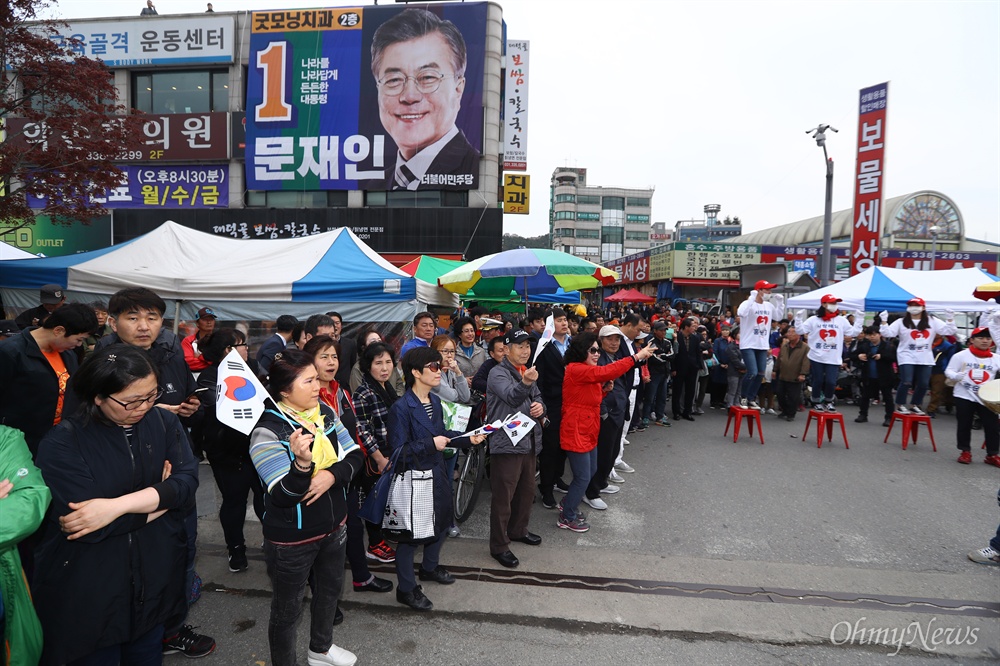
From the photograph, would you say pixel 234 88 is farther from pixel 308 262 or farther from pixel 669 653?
pixel 669 653

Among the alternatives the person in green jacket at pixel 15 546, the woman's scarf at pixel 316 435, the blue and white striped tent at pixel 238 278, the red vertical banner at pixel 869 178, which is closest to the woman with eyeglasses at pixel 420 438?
the woman's scarf at pixel 316 435

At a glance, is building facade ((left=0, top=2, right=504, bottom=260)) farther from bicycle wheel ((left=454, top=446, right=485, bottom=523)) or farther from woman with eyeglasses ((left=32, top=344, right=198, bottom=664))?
woman with eyeglasses ((left=32, top=344, right=198, bottom=664))

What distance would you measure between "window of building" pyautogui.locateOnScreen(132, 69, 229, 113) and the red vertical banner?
23.2 metres

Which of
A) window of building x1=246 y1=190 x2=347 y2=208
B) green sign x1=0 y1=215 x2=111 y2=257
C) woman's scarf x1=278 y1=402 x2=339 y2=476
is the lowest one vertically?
woman's scarf x1=278 y1=402 x2=339 y2=476

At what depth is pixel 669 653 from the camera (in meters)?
3.10

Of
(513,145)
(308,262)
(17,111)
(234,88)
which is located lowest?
(308,262)

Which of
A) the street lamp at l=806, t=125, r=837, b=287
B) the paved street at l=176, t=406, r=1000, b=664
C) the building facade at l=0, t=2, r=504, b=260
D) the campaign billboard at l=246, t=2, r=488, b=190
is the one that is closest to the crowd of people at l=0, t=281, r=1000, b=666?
the paved street at l=176, t=406, r=1000, b=664

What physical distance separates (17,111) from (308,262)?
549cm

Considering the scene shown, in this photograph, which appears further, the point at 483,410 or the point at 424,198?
the point at 424,198

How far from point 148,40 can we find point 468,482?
23.9m

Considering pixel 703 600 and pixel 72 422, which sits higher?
pixel 72 422

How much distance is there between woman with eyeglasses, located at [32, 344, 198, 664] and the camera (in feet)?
6.31

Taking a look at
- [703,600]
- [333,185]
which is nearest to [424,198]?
[333,185]

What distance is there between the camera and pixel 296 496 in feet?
7.17
